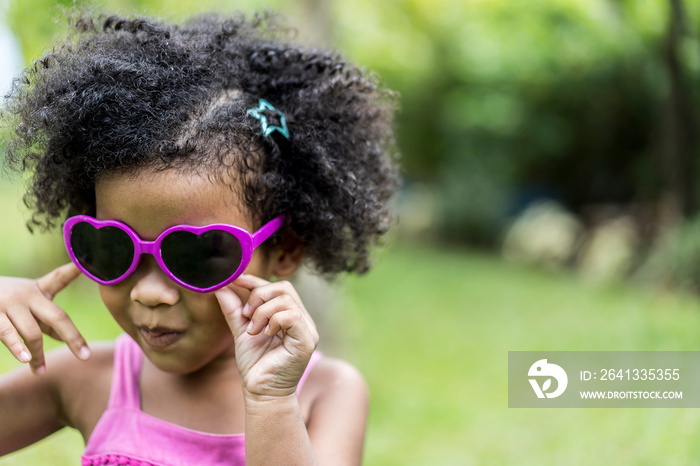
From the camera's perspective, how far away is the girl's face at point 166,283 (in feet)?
5.74

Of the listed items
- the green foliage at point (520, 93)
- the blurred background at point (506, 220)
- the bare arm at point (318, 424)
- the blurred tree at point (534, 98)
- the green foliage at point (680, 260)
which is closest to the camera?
the bare arm at point (318, 424)

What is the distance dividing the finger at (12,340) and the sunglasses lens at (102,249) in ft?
0.81

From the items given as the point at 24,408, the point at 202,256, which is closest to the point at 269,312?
the point at 202,256

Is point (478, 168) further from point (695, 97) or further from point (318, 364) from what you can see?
point (318, 364)

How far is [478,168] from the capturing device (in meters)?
14.0

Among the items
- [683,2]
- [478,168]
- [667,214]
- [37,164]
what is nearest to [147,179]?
[37,164]

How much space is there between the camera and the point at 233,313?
1.80 meters

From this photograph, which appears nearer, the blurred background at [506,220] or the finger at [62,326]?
the finger at [62,326]

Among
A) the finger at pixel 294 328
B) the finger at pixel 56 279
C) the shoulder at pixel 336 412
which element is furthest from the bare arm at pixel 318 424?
the finger at pixel 56 279

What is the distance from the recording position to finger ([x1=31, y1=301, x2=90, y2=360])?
6.15ft

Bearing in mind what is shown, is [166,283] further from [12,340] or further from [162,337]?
[12,340]

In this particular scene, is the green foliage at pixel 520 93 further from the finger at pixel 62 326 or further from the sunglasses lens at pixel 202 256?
the finger at pixel 62 326

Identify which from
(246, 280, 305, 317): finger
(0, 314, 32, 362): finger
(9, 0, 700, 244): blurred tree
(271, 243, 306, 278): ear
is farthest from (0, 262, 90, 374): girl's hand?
(9, 0, 700, 244): blurred tree

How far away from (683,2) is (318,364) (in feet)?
22.2
